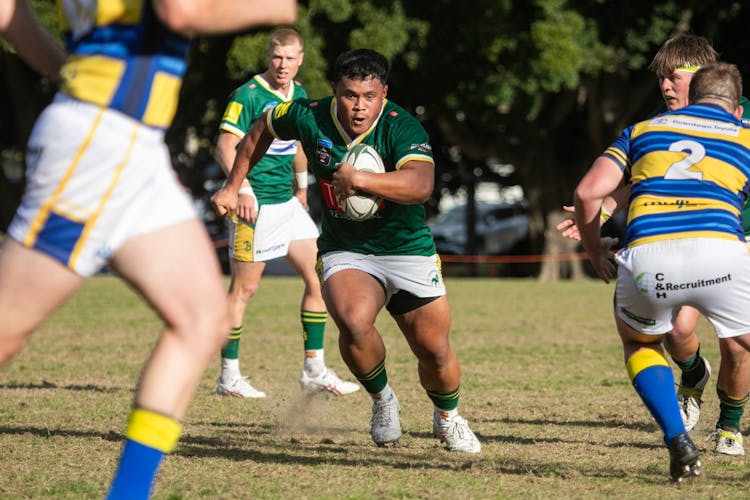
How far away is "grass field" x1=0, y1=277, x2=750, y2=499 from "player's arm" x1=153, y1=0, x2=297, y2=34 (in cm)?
230

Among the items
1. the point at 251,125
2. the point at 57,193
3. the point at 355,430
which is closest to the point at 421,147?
the point at 355,430

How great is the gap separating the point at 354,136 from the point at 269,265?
93.1ft

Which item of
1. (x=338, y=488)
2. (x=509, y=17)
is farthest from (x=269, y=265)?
(x=338, y=488)

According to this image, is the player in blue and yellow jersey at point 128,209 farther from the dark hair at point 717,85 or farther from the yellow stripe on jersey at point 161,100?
the dark hair at point 717,85

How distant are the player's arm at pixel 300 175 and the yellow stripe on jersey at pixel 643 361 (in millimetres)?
4107

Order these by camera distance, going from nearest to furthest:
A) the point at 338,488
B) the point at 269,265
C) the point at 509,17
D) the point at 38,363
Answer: the point at 338,488
the point at 38,363
the point at 509,17
the point at 269,265

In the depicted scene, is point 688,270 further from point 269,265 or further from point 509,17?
point 269,265

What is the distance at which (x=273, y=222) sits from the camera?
8.56m

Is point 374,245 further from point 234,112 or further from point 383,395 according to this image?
point 234,112

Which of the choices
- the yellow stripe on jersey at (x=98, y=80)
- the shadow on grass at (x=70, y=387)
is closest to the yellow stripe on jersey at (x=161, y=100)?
the yellow stripe on jersey at (x=98, y=80)

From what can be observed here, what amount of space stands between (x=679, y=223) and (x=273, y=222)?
14.0ft

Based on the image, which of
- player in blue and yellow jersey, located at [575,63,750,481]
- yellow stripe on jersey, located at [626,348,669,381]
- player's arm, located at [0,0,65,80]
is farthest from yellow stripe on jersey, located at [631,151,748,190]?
player's arm, located at [0,0,65,80]

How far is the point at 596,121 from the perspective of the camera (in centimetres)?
2552

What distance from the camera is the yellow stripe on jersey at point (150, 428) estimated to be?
3588 millimetres
